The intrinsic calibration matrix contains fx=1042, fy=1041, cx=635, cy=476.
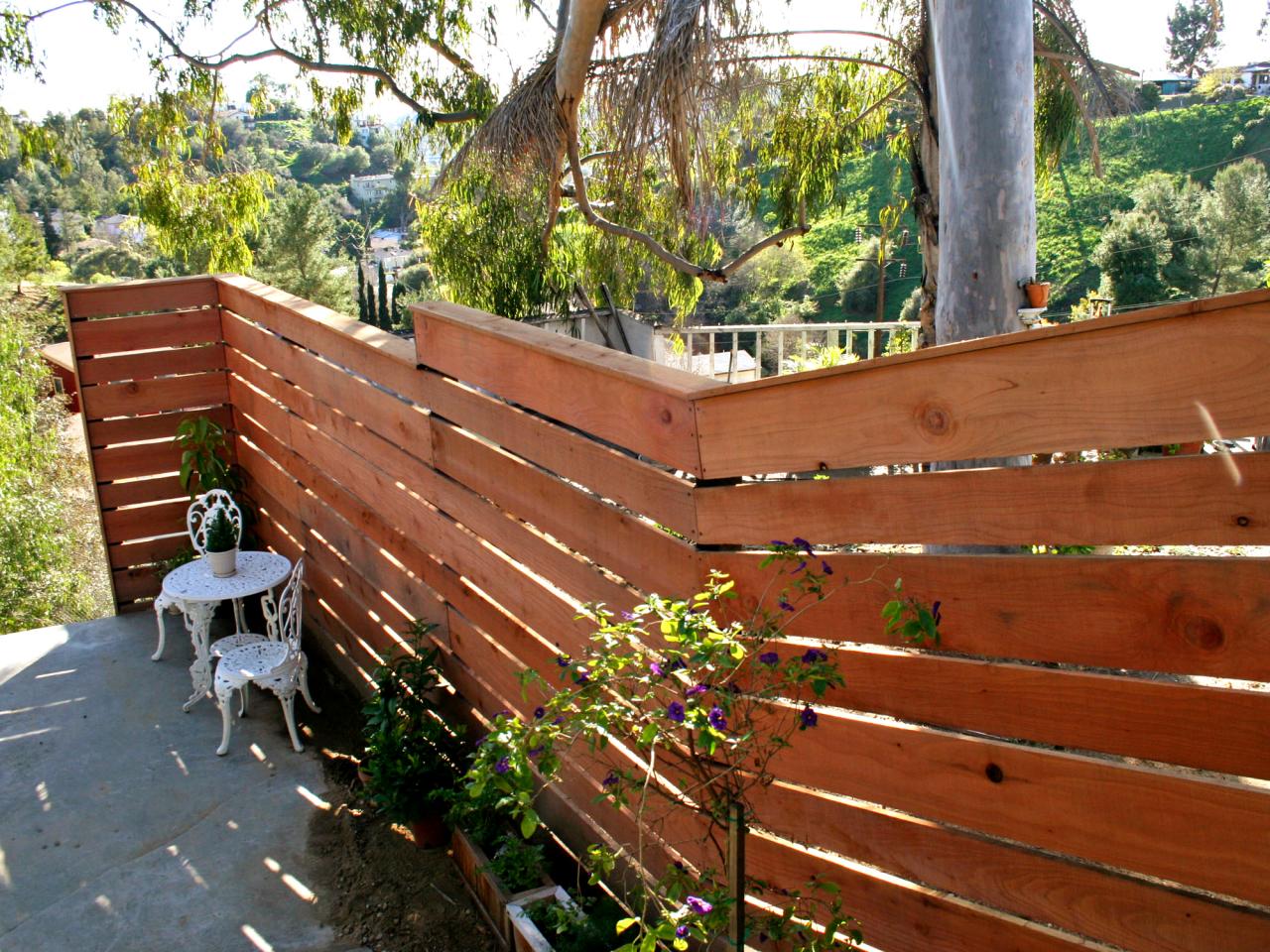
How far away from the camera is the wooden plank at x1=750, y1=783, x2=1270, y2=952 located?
1320 mm

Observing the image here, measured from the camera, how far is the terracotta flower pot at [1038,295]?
404cm

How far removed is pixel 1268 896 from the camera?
48.9 inches

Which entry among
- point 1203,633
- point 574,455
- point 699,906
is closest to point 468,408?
point 574,455

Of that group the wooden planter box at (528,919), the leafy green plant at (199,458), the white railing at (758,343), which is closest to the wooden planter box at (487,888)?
the wooden planter box at (528,919)

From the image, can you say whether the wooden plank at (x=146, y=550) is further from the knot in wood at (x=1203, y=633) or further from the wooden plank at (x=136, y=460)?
the knot in wood at (x=1203, y=633)

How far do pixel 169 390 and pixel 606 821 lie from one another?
3.14m

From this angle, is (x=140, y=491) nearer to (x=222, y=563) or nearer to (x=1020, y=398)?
(x=222, y=563)

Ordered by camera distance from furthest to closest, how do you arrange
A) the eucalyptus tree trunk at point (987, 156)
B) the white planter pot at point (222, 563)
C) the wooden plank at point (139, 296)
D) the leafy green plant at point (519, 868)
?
the wooden plank at point (139, 296) → the eucalyptus tree trunk at point (987, 156) → the white planter pot at point (222, 563) → the leafy green plant at point (519, 868)

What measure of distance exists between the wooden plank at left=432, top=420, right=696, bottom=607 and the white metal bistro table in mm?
1257

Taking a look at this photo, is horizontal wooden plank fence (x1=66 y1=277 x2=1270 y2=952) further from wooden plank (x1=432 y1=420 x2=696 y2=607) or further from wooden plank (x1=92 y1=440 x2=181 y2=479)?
wooden plank (x1=92 y1=440 x2=181 y2=479)

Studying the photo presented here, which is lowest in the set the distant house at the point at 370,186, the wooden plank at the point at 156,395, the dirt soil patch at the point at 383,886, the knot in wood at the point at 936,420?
the dirt soil patch at the point at 383,886

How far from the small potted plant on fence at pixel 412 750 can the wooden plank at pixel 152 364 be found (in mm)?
2214

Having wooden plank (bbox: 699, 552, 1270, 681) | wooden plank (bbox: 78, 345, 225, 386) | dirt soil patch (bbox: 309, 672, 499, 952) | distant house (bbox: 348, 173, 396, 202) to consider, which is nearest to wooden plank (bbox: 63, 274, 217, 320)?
wooden plank (bbox: 78, 345, 225, 386)

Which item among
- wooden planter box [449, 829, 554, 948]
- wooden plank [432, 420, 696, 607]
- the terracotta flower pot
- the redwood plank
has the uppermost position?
the terracotta flower pot
